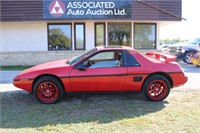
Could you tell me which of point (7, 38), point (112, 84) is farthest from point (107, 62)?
point (7, 38)

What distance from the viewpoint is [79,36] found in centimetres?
1496

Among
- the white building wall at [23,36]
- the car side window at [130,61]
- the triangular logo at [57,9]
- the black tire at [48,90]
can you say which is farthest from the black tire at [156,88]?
the white building wall at [23,36]

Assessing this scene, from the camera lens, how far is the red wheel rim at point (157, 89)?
21.3 ft

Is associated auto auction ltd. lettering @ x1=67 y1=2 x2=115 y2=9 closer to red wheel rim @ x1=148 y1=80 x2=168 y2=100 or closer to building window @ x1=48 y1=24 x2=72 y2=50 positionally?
building window @ x1=48 y1=24 x2=72 y2=50

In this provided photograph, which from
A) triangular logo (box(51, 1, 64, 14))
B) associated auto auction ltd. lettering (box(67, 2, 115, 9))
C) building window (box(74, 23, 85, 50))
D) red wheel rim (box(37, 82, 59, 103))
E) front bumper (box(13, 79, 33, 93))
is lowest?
red wheel rim (box(37, 82, 59, 103))

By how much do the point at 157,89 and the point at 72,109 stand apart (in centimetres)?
229

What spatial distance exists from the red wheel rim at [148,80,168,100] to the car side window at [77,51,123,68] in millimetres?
1005

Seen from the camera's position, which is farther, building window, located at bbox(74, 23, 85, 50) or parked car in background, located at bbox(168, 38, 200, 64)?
parked car in background, located at bbox(168, 38, 200, 64)

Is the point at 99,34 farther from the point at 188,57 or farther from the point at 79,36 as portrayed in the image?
the point at 188,57

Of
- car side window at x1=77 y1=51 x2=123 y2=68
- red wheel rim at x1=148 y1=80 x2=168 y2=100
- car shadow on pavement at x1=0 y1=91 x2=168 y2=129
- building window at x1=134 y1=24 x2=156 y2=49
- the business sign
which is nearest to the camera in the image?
car shadow on pavement at x1=0 y1=91 x2=168 y2=129

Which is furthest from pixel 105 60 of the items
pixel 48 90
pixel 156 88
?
pixel 48 90

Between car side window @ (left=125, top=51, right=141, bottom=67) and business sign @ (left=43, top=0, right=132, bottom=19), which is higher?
business sign @ (left=43, top=0, right=132, bottom=19)

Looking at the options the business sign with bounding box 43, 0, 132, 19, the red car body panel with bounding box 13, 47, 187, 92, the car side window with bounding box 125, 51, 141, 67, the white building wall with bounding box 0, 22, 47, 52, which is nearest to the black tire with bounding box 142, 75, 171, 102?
the red car body panel with bounding box 13, 47, 187, 92

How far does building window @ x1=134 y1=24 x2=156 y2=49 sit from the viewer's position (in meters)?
15.3
